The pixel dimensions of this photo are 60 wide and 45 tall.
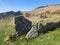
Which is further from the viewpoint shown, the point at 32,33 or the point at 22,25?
the point at 22,25

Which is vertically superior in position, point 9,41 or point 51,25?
point 51,25

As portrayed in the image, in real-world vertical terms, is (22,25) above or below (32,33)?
above

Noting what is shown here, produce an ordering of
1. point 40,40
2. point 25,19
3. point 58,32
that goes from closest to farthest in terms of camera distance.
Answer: point 40,40 → point 58,32 → point 25,19

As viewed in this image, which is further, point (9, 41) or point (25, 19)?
point (25, 19)

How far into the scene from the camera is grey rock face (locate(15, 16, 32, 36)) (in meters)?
23.6

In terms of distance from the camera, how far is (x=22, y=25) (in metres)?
24.0

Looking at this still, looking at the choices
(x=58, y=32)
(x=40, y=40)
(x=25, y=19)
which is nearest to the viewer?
(x=40, y=40)

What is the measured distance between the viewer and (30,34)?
2222cm

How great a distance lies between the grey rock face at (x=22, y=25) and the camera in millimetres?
23553

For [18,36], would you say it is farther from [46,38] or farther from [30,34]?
[46,38]

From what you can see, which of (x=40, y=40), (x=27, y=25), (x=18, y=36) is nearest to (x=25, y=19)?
(x=27, y=25)

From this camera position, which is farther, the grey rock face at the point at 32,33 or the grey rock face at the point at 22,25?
the grey rock face at the point at 22,25

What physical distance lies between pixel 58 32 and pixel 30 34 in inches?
133

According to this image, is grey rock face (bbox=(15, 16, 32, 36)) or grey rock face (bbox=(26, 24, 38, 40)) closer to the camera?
grey rock face (bbox=(26, 24, 38, 40))
